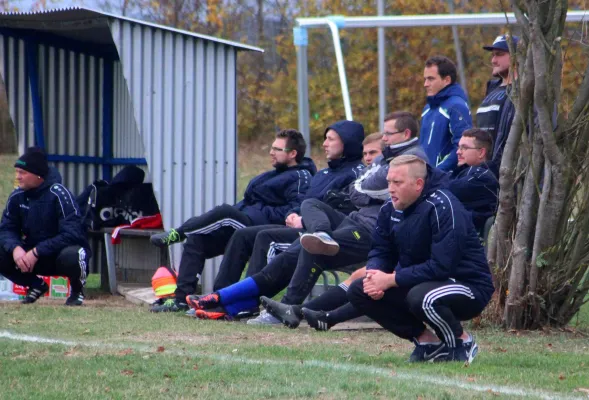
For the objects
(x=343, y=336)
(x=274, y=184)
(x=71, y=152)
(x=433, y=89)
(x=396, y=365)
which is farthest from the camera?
(x=71, y=152)

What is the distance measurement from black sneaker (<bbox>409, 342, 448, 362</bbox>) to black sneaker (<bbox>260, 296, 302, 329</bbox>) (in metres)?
1.86

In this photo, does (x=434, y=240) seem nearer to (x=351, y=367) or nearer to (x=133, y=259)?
(x=351, y=367)

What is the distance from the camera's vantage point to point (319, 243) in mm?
7898

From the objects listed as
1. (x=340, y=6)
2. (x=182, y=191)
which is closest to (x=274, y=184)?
(x=182, y=191)

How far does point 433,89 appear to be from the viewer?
29.2ft

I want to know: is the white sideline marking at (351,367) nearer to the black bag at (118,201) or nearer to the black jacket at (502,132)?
the black jacket at (502,132)

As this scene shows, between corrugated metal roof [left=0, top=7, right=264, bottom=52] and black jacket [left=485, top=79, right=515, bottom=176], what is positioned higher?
corrugated metal roof [left=0, top=7, right=264, bottom=52]

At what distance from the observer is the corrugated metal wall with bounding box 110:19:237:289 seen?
1008cm

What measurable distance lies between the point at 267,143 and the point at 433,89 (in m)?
15.7

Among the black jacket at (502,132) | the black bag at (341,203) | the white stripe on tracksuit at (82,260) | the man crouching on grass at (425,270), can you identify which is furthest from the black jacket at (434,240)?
the white stripe on tracksuit at (82,260)

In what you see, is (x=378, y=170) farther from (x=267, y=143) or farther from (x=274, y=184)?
(x=267, y=143)

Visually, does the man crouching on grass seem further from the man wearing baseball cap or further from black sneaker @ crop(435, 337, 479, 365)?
the man wearing baseball cap

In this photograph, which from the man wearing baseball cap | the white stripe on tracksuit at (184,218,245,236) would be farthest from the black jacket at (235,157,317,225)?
the man wearing baseball cap

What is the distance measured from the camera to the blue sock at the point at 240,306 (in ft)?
28.6
